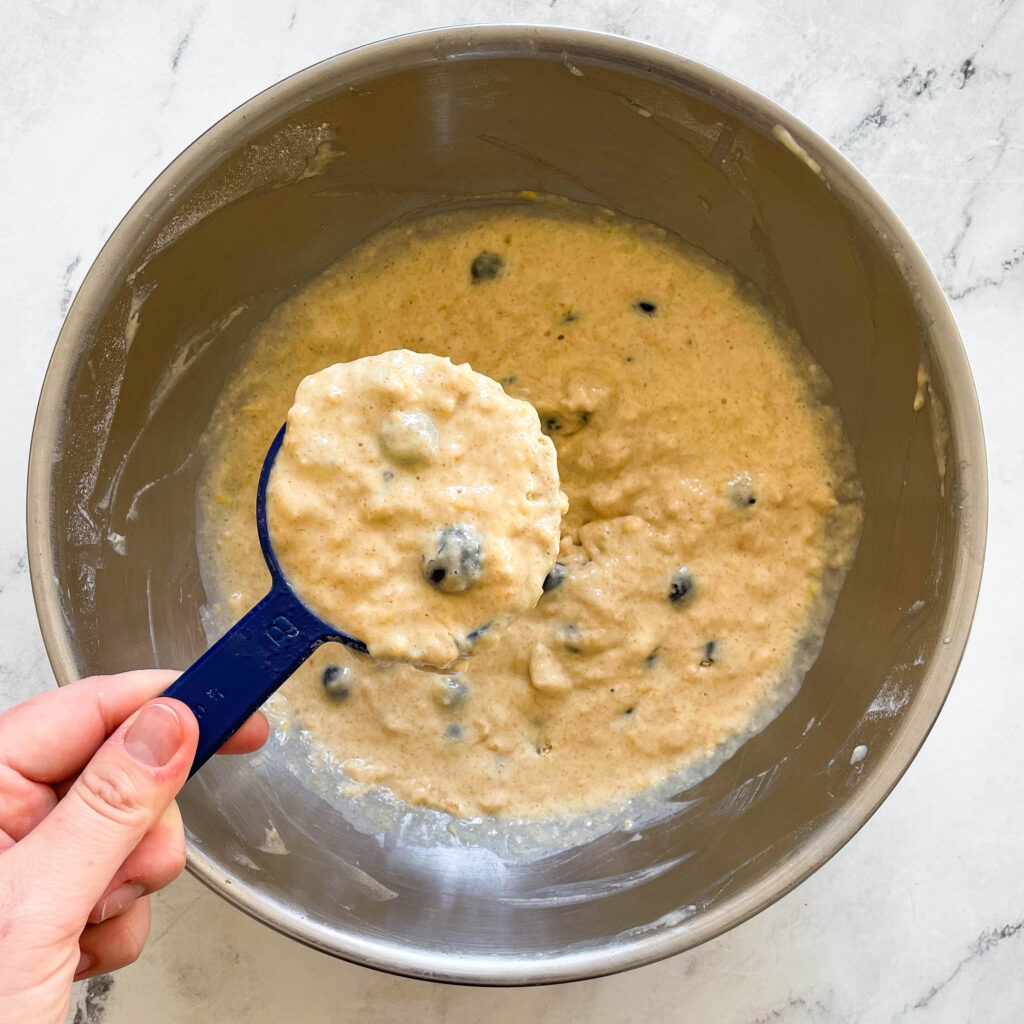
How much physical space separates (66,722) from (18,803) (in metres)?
0.14

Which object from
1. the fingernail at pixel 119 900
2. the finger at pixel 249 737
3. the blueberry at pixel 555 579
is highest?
the blueberry at pixel 555 579

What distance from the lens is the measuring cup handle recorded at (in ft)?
4.63

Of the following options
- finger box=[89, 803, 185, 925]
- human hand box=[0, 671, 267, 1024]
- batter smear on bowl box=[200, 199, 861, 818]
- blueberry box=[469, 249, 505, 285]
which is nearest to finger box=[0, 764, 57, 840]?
human hand box=[0, 671, 267, 1024]

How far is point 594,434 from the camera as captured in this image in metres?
1.96

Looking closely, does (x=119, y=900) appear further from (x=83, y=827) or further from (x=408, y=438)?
(x=408, y=438)

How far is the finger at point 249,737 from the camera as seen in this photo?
165cm

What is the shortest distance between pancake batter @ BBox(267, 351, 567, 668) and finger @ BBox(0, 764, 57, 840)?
0.51 meters

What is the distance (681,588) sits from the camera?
1916 millimetres

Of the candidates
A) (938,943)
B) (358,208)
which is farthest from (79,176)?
(938,943)

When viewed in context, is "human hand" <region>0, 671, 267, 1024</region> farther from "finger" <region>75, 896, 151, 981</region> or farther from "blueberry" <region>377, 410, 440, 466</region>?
"blueberry" <region>377, 410, 440, 466</region>

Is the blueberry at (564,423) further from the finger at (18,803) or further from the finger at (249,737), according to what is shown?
the finger at (18,803)

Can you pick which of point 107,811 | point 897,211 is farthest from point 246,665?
point 897,211

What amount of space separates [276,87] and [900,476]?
1.24 meters

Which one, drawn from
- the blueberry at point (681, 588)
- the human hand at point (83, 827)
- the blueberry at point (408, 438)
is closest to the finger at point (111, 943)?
the human hand at point (83, 827)
